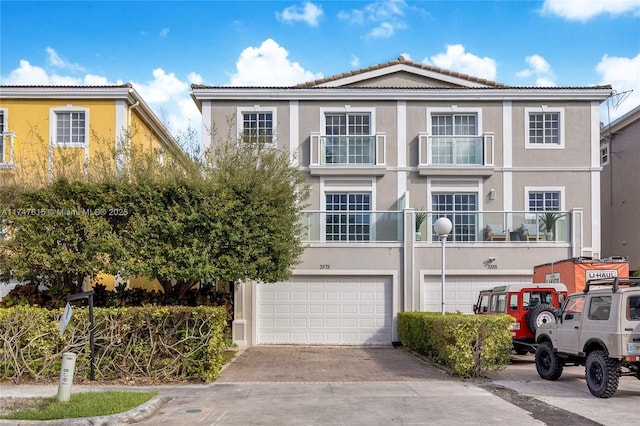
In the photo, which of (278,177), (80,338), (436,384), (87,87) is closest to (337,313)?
(278,177)

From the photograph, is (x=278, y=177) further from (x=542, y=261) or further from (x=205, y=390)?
(x=542, y=261)

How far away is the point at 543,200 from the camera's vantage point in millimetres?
22406

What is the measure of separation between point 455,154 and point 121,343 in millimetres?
13676

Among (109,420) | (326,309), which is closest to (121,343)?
(109,420)

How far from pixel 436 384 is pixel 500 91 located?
1304 cm

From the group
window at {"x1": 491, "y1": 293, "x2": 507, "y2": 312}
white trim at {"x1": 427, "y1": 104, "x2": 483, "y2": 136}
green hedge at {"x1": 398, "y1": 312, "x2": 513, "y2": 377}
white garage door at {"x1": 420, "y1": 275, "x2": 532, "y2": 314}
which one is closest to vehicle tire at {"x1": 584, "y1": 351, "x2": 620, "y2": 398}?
green hedge at {"x1": 398, "y1": 312, "x2": 513, "y2": 377}

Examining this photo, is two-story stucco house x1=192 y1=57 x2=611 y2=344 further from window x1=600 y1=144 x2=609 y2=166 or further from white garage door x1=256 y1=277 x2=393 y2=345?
window x1=600 y1=144 x2=609 y2=166

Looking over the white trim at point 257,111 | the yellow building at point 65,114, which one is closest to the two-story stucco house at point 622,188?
the white trim at point 257,111

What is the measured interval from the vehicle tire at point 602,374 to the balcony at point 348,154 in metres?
11.8

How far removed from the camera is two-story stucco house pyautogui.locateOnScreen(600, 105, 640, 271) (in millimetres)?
24578

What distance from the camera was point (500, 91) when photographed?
2217 centimetres

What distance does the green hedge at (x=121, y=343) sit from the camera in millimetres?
12492

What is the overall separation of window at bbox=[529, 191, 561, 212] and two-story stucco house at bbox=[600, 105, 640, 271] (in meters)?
4.33

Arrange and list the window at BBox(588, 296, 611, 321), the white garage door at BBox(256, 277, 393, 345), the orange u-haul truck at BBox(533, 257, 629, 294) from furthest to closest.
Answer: the white garage door at BBox(256, 277, 393, 345), the orange u-haul truck at BBox(533, 257, 629, 294), the window at BBox(588, 296, 611, 321)
